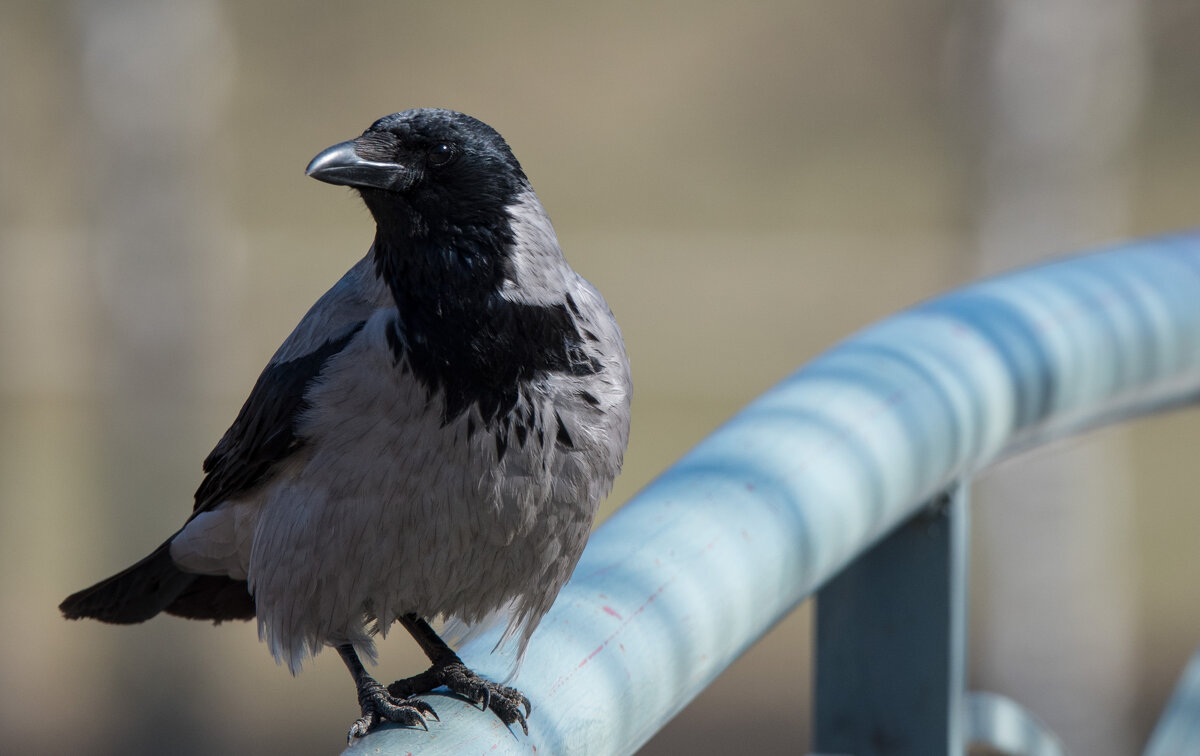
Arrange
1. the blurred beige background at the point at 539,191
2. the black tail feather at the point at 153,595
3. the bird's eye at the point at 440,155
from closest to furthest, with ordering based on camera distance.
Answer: the bird's eye at the point at 440,155
the black tail feather at the point at 153,595
the blurred beige background at the point at 539,191

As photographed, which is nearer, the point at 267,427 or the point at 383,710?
the point at 383,710

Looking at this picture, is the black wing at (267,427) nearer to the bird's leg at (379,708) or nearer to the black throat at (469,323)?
the black throat at (469,323)

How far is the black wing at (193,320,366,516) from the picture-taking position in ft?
5.83

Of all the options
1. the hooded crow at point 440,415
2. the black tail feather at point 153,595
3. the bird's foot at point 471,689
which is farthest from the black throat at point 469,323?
the black tail feather at point 153,595

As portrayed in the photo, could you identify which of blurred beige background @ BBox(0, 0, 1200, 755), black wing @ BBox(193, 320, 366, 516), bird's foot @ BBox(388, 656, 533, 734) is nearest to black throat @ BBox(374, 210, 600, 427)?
black wing @ BBox(193, 320, 366, 516)

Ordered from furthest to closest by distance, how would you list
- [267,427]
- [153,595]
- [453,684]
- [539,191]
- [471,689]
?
[539,191] < [153,595] < [267,427] < [453,684] < [471,689]

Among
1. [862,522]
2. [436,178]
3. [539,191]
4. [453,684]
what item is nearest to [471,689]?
[453,684]

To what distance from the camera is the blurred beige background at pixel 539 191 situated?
6.78 m

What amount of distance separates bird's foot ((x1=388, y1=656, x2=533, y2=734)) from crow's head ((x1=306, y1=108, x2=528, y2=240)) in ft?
1.66

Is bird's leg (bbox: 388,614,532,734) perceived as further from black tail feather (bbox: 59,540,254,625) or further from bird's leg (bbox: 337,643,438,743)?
black tail feather (bbox: 59,540,254,625)

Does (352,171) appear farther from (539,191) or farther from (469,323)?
(539,191)

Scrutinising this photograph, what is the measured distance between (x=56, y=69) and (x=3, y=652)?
6.01 metres

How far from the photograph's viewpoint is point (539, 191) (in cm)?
1272

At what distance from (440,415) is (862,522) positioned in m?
0.50
